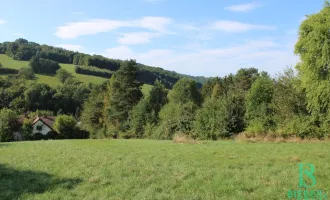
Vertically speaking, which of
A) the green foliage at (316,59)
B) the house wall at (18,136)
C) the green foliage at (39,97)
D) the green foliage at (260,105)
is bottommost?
the house wall at (18,136)

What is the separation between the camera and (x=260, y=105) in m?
30.0

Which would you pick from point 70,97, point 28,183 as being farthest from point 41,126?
point 28,183

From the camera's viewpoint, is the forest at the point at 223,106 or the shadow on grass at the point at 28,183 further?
the forest at the point at 223,106

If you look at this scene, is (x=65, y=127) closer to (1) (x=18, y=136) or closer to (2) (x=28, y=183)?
(1) (x=18, y=136)

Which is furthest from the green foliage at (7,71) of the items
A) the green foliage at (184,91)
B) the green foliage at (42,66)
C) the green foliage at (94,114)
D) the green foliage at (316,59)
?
the green foliage at (316,59)

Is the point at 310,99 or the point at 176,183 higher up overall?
the point at 310,99

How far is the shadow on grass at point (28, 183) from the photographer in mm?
8633

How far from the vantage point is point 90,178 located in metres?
9.57

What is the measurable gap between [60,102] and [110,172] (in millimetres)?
93349

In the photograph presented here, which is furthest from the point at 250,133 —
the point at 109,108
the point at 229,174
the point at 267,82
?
the point at 109,108

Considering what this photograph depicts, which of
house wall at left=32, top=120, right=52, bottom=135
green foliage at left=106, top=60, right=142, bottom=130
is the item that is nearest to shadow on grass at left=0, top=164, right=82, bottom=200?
green foliage at left=106, top=60, right=142, bottom=130

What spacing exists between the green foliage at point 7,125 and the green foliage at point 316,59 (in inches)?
2132

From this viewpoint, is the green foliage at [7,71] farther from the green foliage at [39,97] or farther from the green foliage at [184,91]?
the green foliage at [184,91]

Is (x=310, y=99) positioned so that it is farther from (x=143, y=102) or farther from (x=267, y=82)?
(x=143, y=102)
